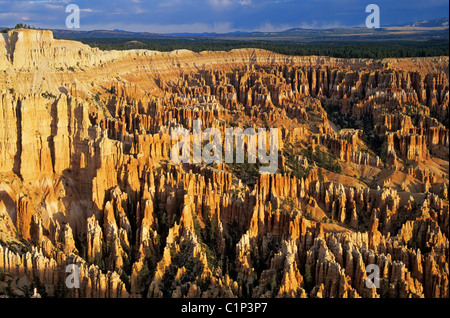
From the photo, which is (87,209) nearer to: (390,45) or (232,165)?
(232,165)

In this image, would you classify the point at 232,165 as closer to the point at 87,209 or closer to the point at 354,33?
the point at 87,209

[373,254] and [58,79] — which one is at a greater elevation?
[58,79]

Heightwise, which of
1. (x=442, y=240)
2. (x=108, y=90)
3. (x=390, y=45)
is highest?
(x=390, y=45)

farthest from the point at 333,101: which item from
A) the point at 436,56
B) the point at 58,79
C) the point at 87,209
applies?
the point at 87,209

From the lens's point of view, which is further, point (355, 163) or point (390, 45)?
point (390, 45)

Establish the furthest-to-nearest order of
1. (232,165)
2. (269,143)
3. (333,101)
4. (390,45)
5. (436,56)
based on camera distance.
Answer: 1. (390,45)
2. (436,56)
3. (333,101)
4. (269,143)
5. (232,165)

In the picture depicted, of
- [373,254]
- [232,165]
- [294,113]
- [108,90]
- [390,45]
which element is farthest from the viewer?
[390,45]
